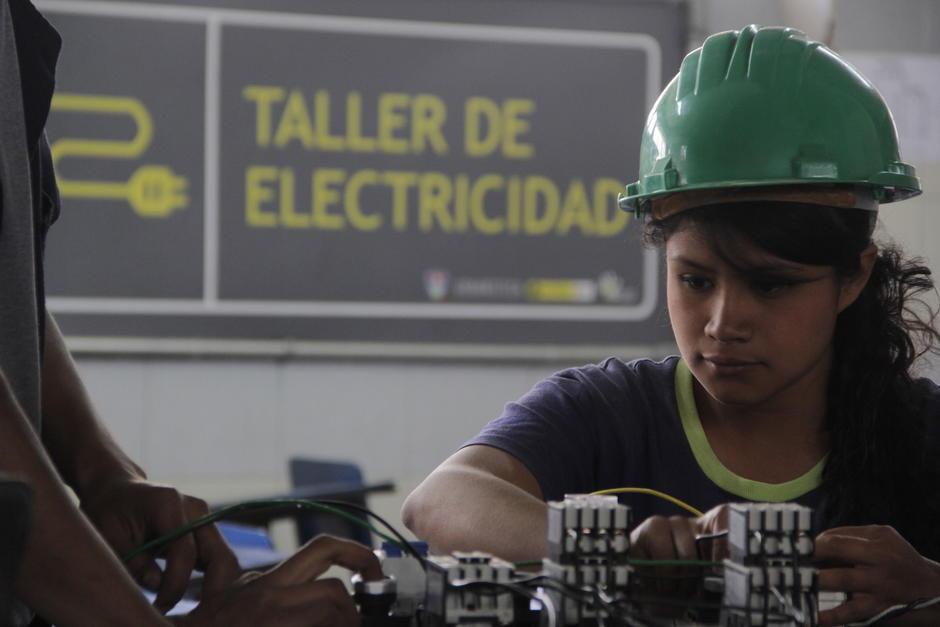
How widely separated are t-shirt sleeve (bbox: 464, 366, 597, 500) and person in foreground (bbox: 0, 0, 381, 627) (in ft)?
1.16

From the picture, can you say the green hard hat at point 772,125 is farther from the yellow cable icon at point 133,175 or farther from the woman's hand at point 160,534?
the yellow cable icon at point 133,175

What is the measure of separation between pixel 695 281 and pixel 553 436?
0.70 ft

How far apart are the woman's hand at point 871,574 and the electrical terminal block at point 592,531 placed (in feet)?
0.60

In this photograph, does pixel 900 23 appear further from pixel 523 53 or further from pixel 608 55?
pixel 523 53

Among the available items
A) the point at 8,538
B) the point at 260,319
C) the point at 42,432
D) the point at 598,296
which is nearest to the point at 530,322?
the point at 598,296

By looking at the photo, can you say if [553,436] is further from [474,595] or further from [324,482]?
[324,482]

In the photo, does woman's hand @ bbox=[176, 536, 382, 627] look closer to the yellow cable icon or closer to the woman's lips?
the woman's lips

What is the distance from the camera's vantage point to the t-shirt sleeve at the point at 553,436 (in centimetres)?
119

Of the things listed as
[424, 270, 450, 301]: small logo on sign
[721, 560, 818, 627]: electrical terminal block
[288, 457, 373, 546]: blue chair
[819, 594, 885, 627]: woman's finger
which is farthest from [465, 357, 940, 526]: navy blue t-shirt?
[424, 270, 450, 301]: small logo on sign

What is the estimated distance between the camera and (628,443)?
122 cm

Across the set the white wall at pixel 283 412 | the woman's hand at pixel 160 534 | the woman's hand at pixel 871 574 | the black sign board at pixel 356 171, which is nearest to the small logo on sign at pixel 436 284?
the black sign board at pixel 356 171

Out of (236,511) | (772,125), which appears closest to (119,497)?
(236,511)

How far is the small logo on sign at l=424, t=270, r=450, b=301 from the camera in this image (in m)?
3.15

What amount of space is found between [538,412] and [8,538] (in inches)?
32.4
